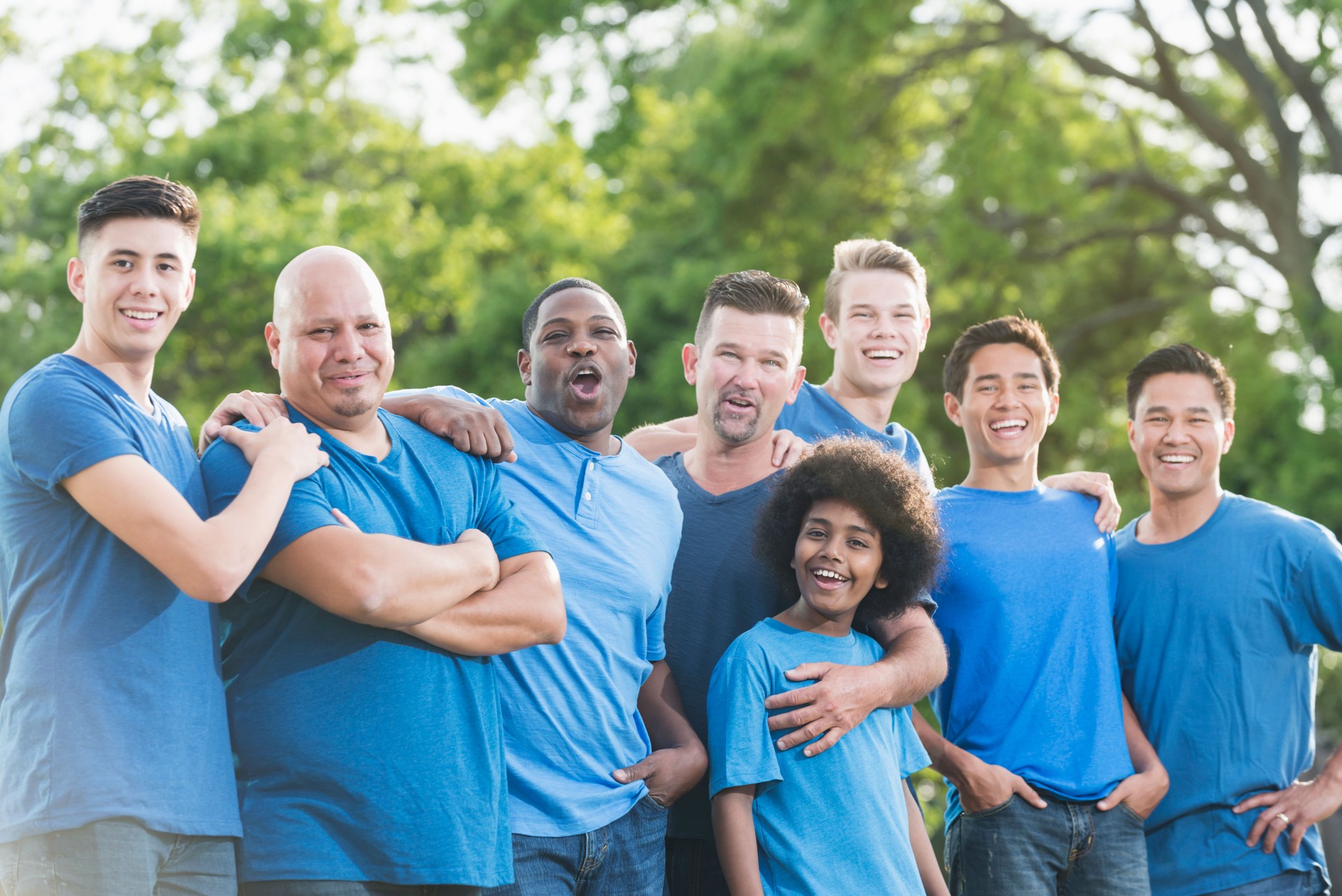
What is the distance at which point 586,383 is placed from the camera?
368 cm

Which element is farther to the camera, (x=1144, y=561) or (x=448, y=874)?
(x=1144, y=561)

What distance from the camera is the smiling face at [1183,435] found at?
4.42 m

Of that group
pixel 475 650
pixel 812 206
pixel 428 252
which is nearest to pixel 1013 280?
pixel 812 206

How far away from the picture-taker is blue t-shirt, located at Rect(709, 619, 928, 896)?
3357 millimetres

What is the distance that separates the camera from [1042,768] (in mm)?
3975

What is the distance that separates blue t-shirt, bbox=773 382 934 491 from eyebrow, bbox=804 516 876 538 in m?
0.75

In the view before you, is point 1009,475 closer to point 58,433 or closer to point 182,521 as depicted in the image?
point 182,521

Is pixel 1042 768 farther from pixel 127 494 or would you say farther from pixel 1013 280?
pixel 1013 280

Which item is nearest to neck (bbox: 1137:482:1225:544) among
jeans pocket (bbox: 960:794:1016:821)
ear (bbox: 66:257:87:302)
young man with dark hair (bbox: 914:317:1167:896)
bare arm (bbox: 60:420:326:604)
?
young man with dark hair (bbox: 914:317:1167:896)

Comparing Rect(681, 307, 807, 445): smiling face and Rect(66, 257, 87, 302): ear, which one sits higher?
Rect(66, 257, 87, 302): ear

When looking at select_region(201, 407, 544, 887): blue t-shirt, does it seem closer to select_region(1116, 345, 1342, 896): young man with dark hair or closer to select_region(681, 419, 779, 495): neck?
select_region(681, 419, 779, 495): neck

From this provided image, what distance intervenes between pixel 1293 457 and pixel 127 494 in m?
11.5

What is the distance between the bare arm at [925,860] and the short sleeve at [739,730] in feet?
1.69

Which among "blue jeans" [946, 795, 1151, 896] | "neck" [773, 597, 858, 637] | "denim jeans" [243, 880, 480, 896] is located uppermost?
"neck" [773, 597, 858, 637]
